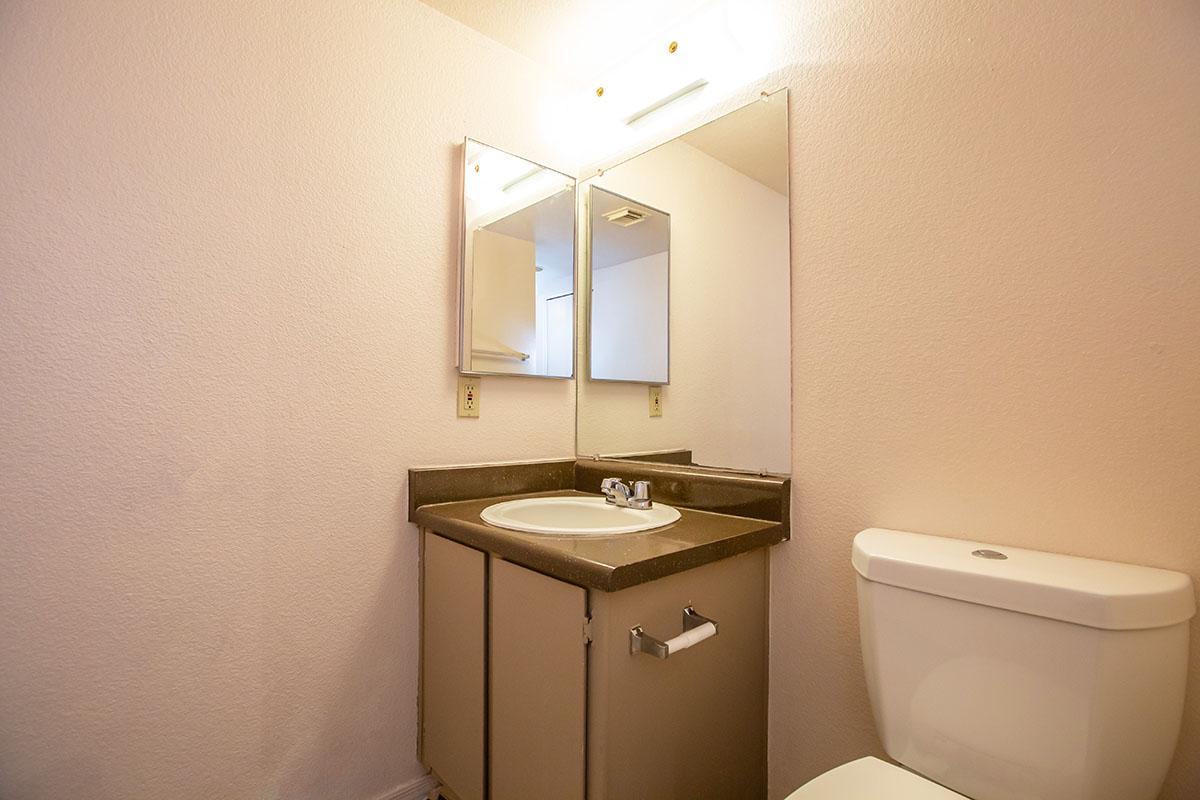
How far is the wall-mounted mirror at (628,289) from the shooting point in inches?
66.1

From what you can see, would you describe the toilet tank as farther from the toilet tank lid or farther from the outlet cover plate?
the outlet cover plate

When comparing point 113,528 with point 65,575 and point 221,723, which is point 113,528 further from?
point 221,723

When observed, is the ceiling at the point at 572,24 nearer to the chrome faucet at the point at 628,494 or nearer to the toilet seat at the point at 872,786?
the chrome faucet at the point at 628,494

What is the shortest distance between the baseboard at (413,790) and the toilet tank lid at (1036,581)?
4.20 ft

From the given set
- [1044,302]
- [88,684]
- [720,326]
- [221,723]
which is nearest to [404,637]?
→ [221,723]

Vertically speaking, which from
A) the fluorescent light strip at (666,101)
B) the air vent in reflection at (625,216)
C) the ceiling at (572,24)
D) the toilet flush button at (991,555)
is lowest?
the toilet flush button at (991,555)

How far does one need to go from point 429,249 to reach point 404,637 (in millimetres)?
1073

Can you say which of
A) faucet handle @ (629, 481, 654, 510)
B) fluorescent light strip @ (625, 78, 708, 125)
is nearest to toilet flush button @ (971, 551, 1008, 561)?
faucet handle @ (629, 481, 654, 510)

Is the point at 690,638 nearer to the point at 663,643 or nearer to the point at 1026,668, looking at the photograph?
the point at 663,643

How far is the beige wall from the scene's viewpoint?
847 mm

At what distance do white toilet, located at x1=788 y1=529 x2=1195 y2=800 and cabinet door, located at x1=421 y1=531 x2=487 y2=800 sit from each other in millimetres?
720

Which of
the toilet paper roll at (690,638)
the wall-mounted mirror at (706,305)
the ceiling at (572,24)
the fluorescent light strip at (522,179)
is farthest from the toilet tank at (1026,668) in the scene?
the ceiling at (572,24)

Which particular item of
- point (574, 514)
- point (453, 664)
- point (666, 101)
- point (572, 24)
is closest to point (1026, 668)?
point (574, 514)

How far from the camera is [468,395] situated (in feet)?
5.17
